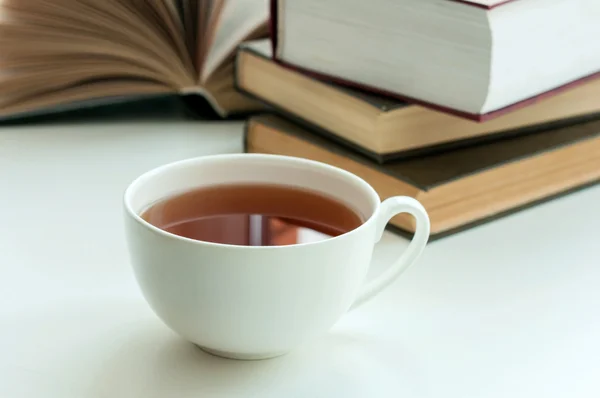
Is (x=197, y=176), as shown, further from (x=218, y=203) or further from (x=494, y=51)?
(x=494, y=51)

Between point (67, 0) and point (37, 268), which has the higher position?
point (67, 0)

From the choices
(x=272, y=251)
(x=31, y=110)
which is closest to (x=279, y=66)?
(x=31, y=110)

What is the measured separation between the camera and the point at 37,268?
22.9 inches

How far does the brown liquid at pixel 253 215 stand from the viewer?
1.59 feet

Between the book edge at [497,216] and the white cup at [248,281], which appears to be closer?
the white cup at [248,281]

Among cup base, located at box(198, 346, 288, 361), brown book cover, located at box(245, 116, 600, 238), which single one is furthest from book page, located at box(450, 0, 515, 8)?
cup base, located at box(198, 346, 288, 361)

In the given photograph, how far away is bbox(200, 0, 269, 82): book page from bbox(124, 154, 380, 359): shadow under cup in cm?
39

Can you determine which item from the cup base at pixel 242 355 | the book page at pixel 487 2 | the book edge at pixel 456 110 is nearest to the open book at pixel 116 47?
the book edge at pixel 456 110

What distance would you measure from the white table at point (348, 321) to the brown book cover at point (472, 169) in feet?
0.05

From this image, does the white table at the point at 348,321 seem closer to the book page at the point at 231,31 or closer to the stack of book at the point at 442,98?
the stack of book at the point at 442,98

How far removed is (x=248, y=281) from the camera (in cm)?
42

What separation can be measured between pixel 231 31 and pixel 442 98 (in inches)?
10.9

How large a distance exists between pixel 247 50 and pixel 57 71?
7.5 inches

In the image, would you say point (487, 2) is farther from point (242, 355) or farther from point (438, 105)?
point (242, 355)
